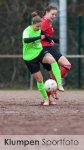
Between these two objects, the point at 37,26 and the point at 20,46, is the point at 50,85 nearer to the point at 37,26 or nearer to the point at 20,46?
the point at 37,26

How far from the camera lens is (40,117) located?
1209 cm

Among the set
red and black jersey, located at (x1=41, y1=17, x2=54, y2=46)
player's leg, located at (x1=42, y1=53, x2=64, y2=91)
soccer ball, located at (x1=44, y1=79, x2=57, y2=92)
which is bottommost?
soccer ball, located at (x1=44, y1=79, x2=57, y2=92)

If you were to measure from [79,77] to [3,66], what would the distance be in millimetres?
2367

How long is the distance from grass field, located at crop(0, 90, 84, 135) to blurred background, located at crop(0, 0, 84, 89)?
267 inches

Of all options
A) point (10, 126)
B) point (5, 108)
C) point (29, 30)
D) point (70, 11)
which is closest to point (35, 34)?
point (29, 30)

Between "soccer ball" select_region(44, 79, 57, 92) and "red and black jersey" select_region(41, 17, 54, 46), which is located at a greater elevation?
"red and black jersey" select_region(41, 17, 54, 46)

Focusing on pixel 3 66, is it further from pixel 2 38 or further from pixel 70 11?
pixel 70 11

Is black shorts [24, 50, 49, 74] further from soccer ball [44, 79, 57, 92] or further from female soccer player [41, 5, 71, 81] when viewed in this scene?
soccer ball [44, 79, 57, 92]

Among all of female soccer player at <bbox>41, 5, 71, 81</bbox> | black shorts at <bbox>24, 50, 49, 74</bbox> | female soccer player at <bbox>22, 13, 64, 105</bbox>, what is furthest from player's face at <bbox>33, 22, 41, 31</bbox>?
black shorts at <bbox>24, 50, 49, 74</bbox>

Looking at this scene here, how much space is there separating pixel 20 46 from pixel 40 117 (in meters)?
11.4

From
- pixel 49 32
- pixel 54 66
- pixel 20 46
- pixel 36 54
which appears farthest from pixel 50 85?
pixel 20 46

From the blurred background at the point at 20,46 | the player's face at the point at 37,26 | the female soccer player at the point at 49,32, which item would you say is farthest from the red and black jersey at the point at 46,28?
the blurred background at the point at 20,46

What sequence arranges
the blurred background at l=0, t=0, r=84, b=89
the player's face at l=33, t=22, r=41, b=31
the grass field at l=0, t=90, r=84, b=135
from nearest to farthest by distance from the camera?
the grass field at l=0, t=90, r=84, b=135 < the player's face at l=33, t=22, r=41, b=31 < the blurred background at l=0, t=0, r=84, b=89

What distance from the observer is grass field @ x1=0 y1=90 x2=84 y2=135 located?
33.8 feet
